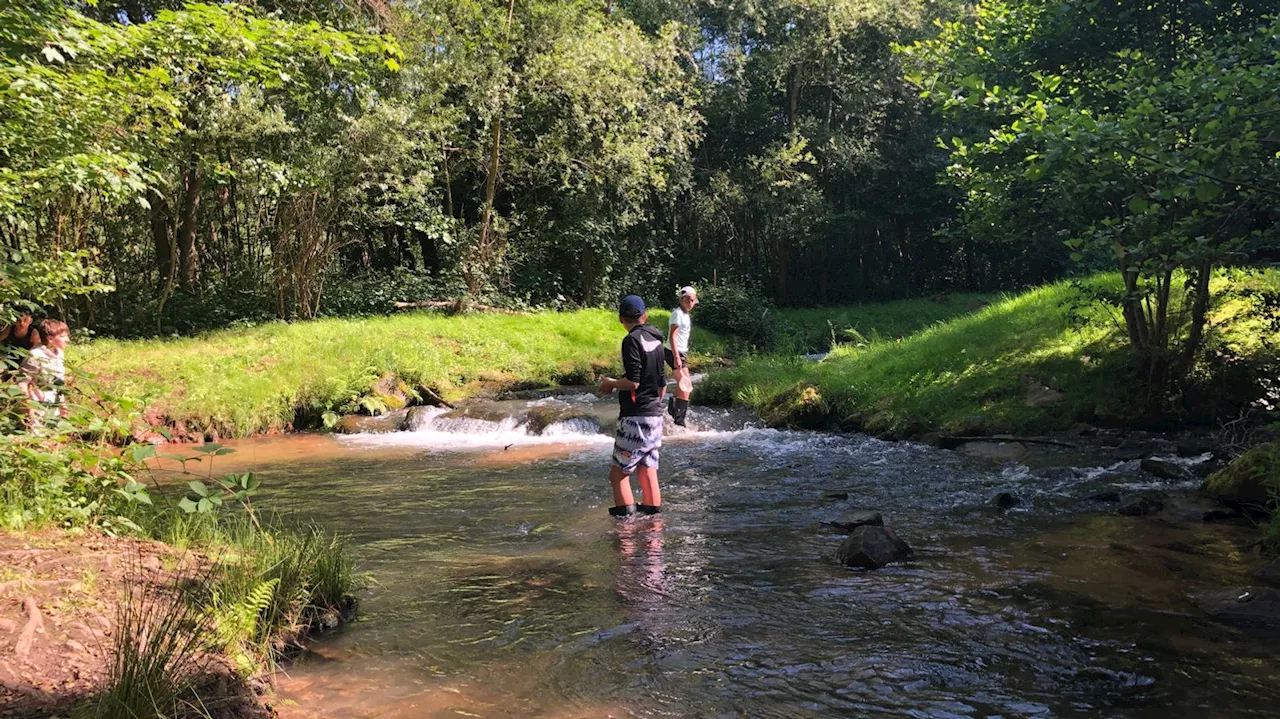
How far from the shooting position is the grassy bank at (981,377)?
11.7 meters

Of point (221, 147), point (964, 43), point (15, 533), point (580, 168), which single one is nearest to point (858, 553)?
point (15, 533)

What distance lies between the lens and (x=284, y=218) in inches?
808

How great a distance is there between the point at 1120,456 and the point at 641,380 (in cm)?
673

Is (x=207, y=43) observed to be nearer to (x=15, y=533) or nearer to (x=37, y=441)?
(x=37, y=441)

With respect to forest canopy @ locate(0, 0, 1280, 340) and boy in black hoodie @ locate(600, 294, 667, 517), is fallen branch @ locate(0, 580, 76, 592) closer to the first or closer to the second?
forest canopy @ locate(0, 0, 1280, 340)

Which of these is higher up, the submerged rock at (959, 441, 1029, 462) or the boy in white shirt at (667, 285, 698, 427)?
the boy in white shirt at (667, 285, 698, 427)

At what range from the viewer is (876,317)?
34875mm

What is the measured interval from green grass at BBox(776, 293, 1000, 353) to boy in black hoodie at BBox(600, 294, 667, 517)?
22.3 meters

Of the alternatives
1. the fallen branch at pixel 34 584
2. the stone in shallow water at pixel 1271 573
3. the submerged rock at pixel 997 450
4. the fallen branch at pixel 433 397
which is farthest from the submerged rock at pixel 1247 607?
the fallen branch at pixel 433 397

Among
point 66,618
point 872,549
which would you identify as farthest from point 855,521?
point 66,618

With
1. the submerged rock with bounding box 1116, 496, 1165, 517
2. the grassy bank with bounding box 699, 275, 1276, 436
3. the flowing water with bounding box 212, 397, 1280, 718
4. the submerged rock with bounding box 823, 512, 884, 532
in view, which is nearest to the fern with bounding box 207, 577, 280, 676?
the flowing water with bounding box 212, 397, 1280, 718

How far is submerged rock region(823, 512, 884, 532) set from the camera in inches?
272

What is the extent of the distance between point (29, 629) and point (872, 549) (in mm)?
5359

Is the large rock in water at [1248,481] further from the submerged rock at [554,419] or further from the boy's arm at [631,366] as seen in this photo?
the submerged rock at [554,419]
